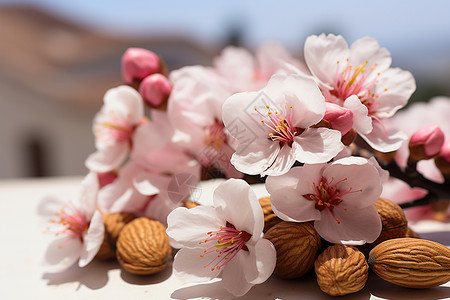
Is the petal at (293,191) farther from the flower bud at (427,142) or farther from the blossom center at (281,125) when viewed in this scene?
the flower bud at (427,142)

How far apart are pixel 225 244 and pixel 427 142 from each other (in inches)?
10.5

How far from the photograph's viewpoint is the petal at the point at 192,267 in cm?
38

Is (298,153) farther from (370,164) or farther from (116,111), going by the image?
(116,111)

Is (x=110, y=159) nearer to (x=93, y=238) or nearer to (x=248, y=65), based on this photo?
(x=93, y=238)

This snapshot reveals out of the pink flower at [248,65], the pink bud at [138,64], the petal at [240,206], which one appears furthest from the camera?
the pink flower at [248,65]

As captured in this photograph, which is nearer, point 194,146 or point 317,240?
point 317,240

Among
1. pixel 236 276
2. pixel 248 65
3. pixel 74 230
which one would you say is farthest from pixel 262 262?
pixel 248 65

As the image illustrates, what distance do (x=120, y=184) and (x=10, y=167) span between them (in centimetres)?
474

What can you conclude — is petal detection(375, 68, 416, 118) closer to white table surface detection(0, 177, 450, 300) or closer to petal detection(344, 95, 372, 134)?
petal detection(344, 95, 372, 134)

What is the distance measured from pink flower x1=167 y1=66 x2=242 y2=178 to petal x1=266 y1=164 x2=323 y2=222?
0.13 m

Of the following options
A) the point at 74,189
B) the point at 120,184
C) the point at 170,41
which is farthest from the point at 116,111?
the point at 170,41

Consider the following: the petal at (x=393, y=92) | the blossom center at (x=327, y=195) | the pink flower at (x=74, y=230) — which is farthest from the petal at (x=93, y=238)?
the petal at (x=393, y=92)

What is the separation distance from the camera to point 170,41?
14.8 ft

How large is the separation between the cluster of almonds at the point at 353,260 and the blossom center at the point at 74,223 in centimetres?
23
